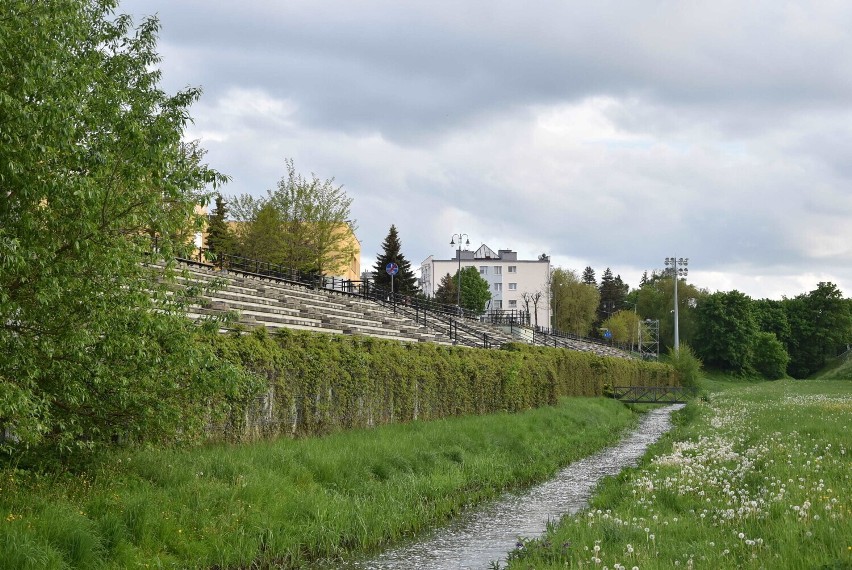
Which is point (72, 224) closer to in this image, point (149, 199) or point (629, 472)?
point (149, 199)

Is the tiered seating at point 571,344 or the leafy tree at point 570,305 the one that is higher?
the leafy tree at point 570,305

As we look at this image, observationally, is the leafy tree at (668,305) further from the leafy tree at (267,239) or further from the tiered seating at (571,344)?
the leafy tree at (267,239)

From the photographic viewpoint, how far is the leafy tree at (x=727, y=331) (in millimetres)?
115812

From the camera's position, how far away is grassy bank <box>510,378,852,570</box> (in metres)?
7.95

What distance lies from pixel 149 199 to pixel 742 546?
8.43 meters

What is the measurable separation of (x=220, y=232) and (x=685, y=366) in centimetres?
4397

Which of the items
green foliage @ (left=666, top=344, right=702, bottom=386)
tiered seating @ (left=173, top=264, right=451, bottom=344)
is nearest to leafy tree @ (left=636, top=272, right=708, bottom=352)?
green foliage @ (left=666, top=344, right=702, bottom=386)

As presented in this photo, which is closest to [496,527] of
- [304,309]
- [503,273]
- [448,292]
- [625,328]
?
[304,309]

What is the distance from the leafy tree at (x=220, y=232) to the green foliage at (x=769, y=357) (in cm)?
8562

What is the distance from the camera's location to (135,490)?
1125cm

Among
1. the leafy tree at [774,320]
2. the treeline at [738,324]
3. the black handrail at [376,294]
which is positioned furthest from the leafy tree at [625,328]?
the black handrail at [376,294]

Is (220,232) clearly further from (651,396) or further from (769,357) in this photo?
(769,357)

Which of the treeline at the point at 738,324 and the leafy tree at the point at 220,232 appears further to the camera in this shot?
the treeline at the point at 738,324

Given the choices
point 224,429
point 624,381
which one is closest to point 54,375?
point 224,429
